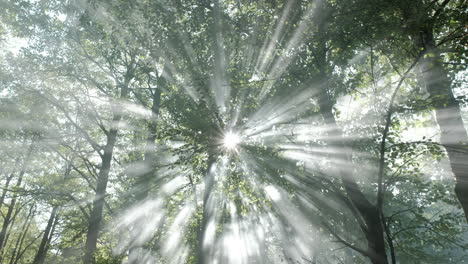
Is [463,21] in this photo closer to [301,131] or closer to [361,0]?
[361,0]

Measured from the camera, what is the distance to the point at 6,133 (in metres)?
12.1

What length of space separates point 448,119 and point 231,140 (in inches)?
214

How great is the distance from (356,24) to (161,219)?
12.8 m

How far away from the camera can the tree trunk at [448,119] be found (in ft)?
18.4

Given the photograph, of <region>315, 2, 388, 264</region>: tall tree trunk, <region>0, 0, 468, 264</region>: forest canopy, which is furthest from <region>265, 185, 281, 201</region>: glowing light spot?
<region>315, 2, 388, 264</region>: tall tree trunk

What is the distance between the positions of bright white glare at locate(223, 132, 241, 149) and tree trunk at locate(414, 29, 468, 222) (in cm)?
507

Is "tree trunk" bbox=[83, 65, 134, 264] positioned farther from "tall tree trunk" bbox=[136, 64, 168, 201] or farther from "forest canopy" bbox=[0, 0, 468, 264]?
"tall tree trunk" bbox=[136, 64, 168, 201]

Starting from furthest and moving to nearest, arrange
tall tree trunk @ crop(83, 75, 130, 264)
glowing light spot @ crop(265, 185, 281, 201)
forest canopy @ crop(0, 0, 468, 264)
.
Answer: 1. tall tree trunk @ crop(83, 75, 130, 264)
2. glowing light spot @ crop(265, 185, 281, 201)
3. forest canopy @ crop(0, 0, 468, 264)

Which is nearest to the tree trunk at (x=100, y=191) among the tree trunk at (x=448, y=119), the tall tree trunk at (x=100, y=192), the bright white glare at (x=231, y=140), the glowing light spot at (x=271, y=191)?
the tall tree trunk at (x=100, y=192)

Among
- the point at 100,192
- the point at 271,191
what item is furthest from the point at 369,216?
the point at 100,192

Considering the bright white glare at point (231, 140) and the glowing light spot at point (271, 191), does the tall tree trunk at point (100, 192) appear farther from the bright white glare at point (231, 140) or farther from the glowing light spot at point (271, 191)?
the glowing light spot at point (271, 191)

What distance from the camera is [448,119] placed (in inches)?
240

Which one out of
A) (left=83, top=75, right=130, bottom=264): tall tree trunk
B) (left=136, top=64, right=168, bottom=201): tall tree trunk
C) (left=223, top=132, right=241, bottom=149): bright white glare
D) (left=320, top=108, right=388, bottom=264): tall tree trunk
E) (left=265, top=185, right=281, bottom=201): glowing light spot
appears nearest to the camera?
(left=320, top=108, right=388, bottom=264): tall tree trunk

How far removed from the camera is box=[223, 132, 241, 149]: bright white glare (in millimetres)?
8125
